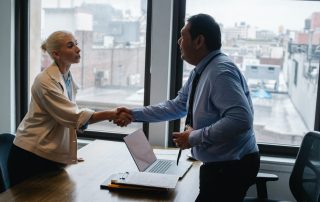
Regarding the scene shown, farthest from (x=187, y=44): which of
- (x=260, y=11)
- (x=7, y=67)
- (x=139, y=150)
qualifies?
(x=7, y=67)

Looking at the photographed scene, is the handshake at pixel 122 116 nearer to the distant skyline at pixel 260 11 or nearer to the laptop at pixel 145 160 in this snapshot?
the laptop at pixel 145 160

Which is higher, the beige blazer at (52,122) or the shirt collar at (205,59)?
the shirt collar at (205,59)

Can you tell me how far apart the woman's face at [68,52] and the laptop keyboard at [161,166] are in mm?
774

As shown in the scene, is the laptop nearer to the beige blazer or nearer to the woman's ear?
the beige blazer

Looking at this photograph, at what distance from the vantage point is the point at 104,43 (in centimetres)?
363

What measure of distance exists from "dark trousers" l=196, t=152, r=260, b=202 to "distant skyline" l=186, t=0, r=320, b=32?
1687 mm

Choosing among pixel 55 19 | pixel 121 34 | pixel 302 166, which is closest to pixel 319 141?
pixel 302 166

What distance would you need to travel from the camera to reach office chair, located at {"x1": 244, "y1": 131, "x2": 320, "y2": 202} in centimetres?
239

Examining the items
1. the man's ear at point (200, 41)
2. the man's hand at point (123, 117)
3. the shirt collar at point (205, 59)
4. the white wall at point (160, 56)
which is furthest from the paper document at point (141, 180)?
the white wall at point (160, 56)

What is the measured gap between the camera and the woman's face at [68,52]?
2396mm

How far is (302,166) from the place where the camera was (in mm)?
2574

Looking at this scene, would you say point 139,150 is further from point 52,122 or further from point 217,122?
point 217,122

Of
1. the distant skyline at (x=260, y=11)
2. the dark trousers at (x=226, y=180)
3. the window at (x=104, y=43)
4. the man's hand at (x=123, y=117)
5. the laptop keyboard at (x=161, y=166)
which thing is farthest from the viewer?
the window at (x=104, y=43)

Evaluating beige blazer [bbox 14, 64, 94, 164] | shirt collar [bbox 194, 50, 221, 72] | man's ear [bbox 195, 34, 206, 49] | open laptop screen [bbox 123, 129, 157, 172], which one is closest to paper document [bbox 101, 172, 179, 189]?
open laptop screen [bbox 123, 129, 157, 172]
